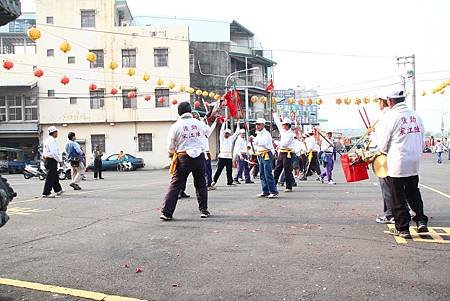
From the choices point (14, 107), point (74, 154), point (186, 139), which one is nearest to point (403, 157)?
point (186, 139)

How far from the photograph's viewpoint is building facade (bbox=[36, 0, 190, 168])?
37125 millimetres

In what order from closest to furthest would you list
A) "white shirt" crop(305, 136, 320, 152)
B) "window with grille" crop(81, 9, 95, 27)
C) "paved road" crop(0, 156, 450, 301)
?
"paved road" crop(0, 156, 450, 301), "white shirt" crop(305, 136, 320, 152), "window with grille" crop(81, 9, 95, 27)

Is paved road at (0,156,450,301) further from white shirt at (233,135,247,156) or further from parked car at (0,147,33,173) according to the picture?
parked car at (0,147,33,173)

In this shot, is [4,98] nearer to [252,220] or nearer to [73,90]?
[73,90]

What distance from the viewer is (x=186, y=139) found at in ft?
25.1

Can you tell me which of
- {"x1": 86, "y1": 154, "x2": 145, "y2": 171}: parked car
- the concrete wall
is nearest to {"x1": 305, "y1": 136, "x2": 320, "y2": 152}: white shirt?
{"x1": 86, "y1": 154, "x2": 145, "y2": 171}: parked car

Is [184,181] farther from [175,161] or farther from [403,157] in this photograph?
[403,157]

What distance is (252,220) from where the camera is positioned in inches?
286

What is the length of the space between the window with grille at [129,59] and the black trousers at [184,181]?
104 ft

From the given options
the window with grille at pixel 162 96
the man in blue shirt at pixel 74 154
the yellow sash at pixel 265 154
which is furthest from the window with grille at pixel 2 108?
the yellow sash at pixel 265 154

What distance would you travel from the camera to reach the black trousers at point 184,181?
737 cm

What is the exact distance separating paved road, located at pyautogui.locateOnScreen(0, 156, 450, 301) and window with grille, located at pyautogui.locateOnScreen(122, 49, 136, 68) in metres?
30.7

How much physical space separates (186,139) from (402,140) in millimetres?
3379

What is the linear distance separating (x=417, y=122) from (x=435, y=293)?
9.17ft
